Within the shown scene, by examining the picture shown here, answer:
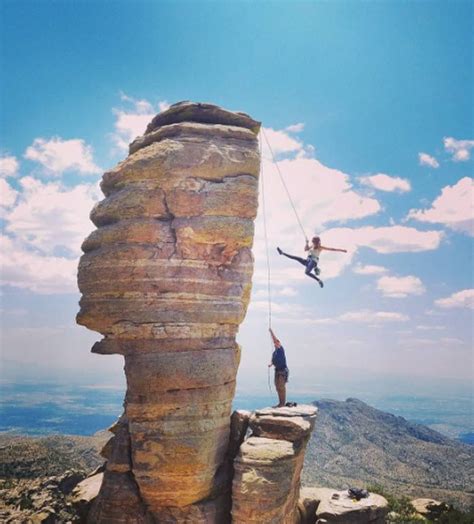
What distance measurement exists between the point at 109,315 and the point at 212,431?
708cm

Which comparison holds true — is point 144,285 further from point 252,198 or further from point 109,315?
point 252,198

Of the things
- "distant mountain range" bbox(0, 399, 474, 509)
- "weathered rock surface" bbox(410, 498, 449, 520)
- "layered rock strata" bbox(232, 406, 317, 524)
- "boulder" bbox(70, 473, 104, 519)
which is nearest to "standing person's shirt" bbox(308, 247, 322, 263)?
"layered rock strata" bbox(232, 406, 317, 524)

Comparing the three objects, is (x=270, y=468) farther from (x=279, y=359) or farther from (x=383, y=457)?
(x=383, y=457)

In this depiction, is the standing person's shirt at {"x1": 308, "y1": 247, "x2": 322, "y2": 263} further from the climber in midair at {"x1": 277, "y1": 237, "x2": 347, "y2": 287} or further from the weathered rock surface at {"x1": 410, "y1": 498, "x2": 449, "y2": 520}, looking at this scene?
the weathered rock surface at {"x1": 410, "y1": 498, "x2": 449, "y2": 520}

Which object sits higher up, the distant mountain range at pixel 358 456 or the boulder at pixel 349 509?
the boulder at pixel 349 509

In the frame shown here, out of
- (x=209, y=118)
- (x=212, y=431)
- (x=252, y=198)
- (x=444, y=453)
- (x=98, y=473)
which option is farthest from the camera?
(x=444, y=453)

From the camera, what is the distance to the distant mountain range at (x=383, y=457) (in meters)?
70.1

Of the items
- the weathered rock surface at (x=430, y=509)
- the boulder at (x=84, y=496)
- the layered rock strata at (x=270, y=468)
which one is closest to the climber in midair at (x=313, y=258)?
the layered rock strata at (x=270, y=468)

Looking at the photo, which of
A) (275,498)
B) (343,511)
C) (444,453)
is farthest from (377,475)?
(275,498)

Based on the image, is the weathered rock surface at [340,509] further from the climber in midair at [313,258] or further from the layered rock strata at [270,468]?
the climber in midair at [313,258]

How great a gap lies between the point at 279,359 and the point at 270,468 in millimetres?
6588

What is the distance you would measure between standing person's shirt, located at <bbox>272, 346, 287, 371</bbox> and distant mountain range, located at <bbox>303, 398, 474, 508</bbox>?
1776 inches

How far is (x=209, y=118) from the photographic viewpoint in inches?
961

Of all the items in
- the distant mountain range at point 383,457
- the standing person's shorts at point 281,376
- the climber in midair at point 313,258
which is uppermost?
the climber in midair at point 313,258
